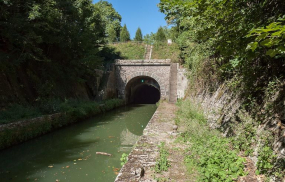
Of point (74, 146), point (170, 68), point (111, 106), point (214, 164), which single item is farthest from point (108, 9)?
point (214, 164)

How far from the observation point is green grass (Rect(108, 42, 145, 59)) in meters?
24.8

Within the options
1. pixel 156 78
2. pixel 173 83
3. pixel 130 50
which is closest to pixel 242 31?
pixel 173 83

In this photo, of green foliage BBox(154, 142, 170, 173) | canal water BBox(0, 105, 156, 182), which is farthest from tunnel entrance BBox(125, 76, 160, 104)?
green foliage BBox(154, 142, 170, 173)

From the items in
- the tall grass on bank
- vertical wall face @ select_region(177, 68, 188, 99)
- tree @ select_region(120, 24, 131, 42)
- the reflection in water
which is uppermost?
tree @ select_region(120, 24, 131, 42)

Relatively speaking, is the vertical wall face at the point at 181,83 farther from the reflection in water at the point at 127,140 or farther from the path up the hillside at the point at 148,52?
the reflection in water at the point at 127,140

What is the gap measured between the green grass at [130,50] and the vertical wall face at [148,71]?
5.38m

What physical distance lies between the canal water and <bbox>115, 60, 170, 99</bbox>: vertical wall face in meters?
10.8

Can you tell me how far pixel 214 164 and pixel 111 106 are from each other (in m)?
12.8

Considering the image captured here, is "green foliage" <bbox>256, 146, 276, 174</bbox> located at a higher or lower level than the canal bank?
higher

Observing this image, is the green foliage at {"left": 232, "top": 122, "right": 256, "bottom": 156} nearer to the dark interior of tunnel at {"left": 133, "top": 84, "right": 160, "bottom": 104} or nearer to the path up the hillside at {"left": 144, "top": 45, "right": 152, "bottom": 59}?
the path up the hillside at {"left": 144, "top": 45, "right": 152, "bottom": 59}

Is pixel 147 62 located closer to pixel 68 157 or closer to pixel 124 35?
pixel 68 157

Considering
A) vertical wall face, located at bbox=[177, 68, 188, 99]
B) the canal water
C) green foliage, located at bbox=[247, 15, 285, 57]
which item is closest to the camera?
green foliage, located at bbox=[247, 15, 285, 57]

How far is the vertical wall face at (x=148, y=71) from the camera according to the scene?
18.8 meters

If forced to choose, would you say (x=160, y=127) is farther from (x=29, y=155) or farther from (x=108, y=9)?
(x=108, y=9)
